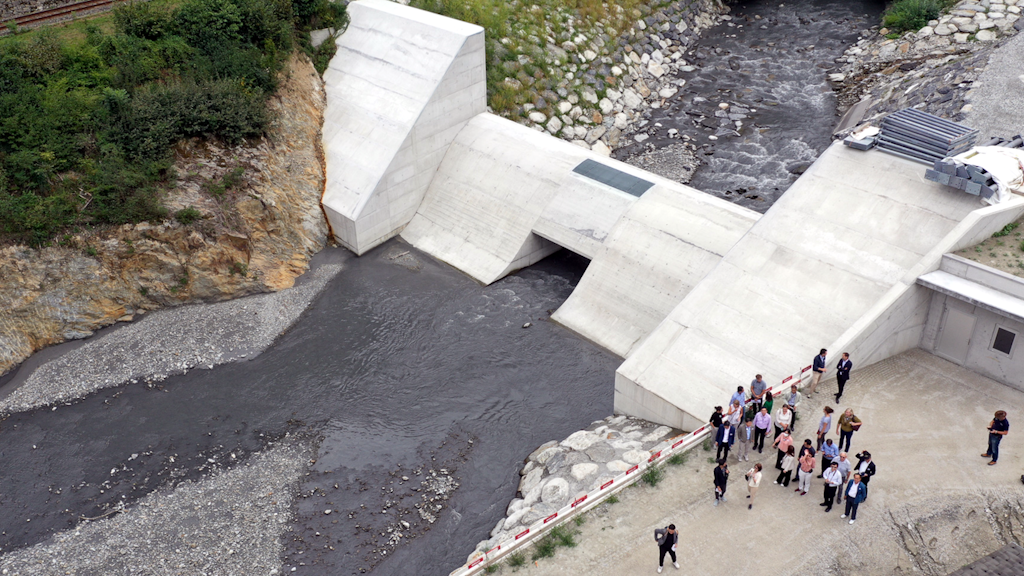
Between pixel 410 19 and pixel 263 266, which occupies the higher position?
pixel 410 19

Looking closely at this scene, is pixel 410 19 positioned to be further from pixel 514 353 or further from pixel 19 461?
pixel 19 461

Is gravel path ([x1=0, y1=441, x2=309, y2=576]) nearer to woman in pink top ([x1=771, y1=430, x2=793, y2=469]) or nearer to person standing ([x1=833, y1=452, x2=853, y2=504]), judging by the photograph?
woman in pink top ([x1=771, y1=430, x2=793, y2=469])

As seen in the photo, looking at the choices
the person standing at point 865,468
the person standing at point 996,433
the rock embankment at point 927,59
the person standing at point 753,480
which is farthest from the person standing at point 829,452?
the rock embankment at point 927,59

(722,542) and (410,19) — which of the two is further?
(410,19)

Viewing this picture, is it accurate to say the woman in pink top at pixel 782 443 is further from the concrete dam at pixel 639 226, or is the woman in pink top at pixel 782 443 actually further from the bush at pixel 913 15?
the bush at pixel 913 15

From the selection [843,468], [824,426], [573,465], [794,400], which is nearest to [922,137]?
[794,400]

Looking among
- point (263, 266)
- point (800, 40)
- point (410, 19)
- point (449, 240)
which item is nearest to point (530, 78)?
point (410, 19)

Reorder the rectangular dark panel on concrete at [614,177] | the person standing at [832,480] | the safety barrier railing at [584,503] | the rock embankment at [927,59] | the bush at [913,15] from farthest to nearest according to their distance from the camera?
the bush at [913,15], the rock embankment at [927,59], the rectangular dark panel on concrete at [614,177], the safety barrier railing at [584,503], the person standing at [832,480]
